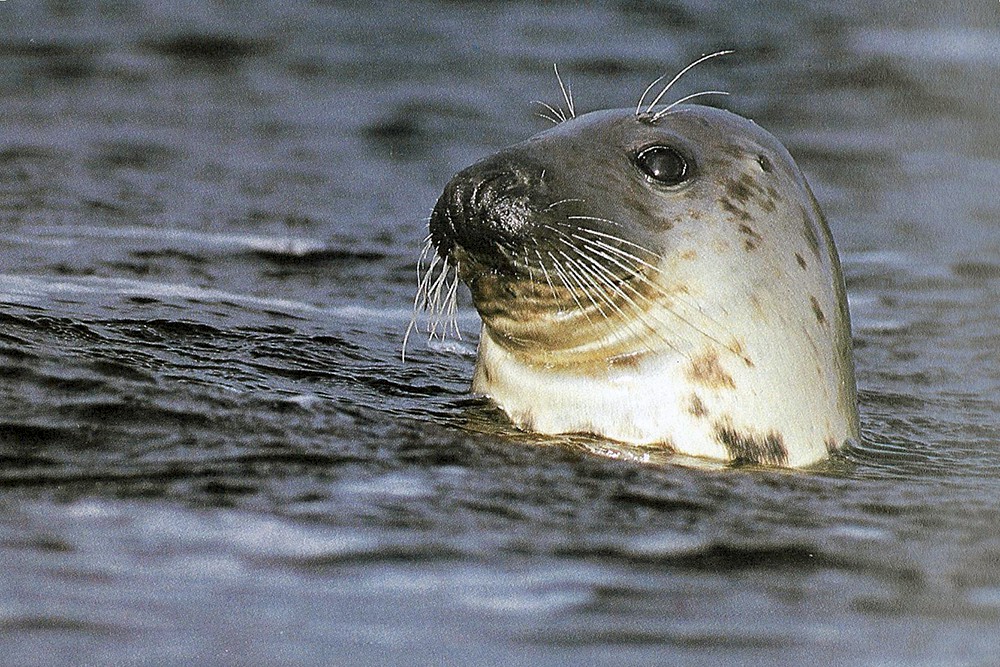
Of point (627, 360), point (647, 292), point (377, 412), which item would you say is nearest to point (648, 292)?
point (647, 292)

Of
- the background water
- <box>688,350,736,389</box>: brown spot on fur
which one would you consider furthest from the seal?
the background water

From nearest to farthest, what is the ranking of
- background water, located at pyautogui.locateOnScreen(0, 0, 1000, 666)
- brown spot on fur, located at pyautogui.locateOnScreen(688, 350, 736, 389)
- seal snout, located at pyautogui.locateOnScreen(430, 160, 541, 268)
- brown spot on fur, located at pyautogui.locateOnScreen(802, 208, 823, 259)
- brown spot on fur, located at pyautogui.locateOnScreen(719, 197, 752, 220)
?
background water, located at pyautogui.locateOnScreen(0, 0, 1000, 666), seal snout, located at pyautogui.locateOnScreen(430, 160, 541, 268), brown spot on fur, located at pyautogui.locateOnScreen(688, 350, 736, 389), brown spot on fur, located at pyautogui.locateOnScreen(719, 197, 752, 220), brown spot on fur, located at pyautogui.locateOnScreen(802, 208, 823, 259)

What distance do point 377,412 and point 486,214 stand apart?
71 cm

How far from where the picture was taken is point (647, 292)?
4.78 meters

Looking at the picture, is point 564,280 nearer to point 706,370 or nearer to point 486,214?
point 486,214

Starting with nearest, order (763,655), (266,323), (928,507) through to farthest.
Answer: (763,655), (928,507), (266,323)

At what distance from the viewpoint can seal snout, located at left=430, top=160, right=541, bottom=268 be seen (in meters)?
4.59

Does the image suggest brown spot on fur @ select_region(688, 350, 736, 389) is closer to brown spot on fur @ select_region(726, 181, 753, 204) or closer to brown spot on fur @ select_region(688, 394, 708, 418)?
brown spot on fur @ select_region(688, 394, 708, 418)

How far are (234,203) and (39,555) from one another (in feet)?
18.2

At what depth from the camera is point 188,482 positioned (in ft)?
13.5

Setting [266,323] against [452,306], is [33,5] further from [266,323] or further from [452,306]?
[452,306]

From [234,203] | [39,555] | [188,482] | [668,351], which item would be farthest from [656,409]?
[234,203]

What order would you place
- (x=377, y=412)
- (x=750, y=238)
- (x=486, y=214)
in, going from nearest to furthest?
(x=486, y=214) → (x=750, y=238) → (x=377, y=412)

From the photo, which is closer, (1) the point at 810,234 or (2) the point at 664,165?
(2) the point at 664,165
